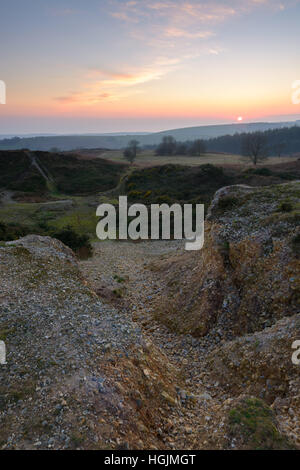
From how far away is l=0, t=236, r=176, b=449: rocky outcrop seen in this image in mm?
6133

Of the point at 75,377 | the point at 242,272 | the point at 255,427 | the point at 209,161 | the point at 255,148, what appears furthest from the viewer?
the point at 209,161

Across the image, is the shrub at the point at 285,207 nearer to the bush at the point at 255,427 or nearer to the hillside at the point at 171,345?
the hillside at the point at 171,345

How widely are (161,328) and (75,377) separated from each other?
671 cm

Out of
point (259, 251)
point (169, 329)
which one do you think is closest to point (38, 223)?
point (169, 329)

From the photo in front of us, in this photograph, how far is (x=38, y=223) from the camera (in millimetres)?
33531

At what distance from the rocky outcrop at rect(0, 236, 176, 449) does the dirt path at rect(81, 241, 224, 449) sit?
0.58 meters

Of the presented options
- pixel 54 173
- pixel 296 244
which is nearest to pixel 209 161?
pixel 54 173

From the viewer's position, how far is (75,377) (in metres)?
7.33

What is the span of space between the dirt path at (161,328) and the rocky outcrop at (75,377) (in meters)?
0.58

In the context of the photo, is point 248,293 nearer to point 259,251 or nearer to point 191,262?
point 259,251

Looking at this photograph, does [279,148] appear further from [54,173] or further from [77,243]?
[77,243]

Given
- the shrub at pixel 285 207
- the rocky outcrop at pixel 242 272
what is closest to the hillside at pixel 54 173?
the rocky outcrop at pixel 242 272

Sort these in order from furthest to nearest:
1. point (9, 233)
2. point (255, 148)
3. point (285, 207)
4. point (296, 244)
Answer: point (255, 148)
point (9, 233)
point (285, 207)
point (296, 244)
